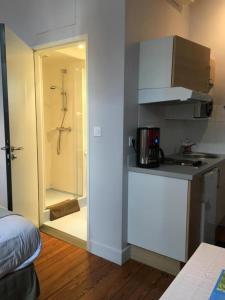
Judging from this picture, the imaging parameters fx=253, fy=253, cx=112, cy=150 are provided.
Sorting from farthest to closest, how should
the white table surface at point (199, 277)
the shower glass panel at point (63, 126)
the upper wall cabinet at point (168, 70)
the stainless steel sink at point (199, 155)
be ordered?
the shower glass panel at point (63, 126) < the stainless steel sink at point (199, 155) < the upper wall cabinet at point (168, 70) < the white table surface at point (199, 277)

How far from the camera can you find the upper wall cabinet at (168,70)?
2232 millimetres

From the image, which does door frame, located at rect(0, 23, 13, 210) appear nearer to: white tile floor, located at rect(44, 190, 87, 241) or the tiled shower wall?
white tile floor, located at rect(44, 190, 87, 241)

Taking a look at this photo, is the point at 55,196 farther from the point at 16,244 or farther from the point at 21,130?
the point at 16,244

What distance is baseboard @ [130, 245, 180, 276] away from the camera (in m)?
2.25

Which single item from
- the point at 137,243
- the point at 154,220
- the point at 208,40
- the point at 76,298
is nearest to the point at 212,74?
the point at 208,40

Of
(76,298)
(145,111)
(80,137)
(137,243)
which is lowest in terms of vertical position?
(76,298)

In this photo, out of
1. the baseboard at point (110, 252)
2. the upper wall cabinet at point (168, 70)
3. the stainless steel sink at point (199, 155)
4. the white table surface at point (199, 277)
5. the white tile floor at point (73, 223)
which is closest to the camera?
the white table surface at point (199, 277)

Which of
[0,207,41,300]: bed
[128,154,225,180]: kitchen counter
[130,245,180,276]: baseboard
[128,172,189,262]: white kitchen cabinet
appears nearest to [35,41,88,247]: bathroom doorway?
[130,245,180,276]: baseboard

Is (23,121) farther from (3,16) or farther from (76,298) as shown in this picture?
(76,298)

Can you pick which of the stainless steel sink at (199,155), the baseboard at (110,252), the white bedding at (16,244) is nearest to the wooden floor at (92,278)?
the baseboard at (110,252)

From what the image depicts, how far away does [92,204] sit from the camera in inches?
101

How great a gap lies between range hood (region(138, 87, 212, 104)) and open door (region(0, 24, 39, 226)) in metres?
1.29

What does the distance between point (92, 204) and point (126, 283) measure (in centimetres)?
79

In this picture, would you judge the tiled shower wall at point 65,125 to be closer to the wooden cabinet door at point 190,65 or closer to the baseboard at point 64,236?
the baseboard at point 64,236
